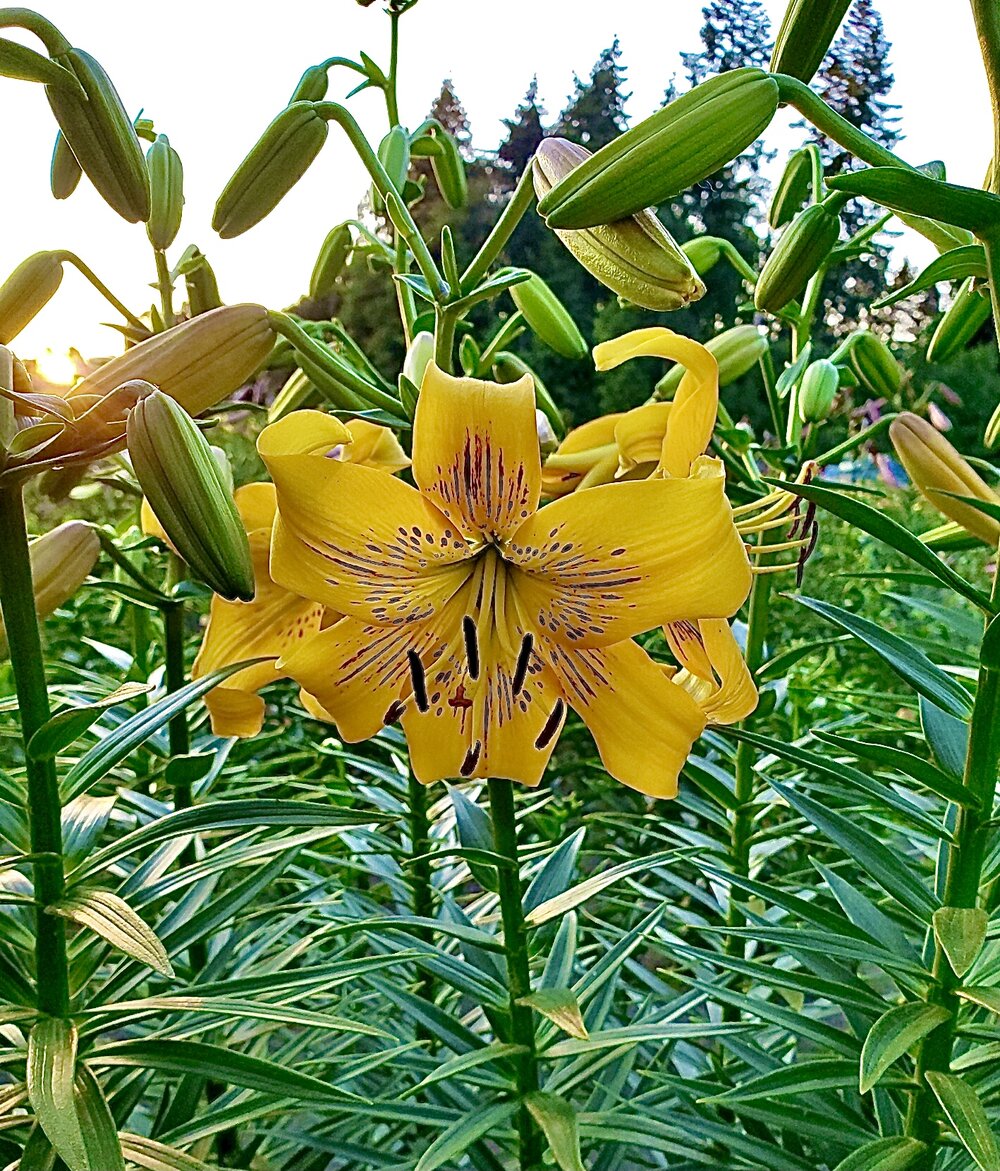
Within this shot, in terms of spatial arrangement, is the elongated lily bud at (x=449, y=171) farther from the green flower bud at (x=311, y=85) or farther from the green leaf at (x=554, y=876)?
the green leaf at (x=554, y=876)

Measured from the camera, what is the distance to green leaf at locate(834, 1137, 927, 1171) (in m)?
0.55

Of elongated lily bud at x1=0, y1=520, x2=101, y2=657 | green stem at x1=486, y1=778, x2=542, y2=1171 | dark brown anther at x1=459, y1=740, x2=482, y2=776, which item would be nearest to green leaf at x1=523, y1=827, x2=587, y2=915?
green stem at x1=486, y1=778, x2=542, y2=1171

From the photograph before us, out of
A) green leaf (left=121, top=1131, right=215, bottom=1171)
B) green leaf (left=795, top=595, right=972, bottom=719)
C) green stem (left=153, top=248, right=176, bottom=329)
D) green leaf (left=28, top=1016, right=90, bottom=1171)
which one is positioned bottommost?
green leaf (left=121, top=1131, right=215, bottom=1171)

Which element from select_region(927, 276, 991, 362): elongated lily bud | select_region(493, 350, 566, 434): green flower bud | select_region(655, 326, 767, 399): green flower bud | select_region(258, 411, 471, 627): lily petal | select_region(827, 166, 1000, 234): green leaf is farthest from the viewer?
select_region(655, 326, 767, 399): green flower bud

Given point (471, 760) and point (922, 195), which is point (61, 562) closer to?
point (471, 760)

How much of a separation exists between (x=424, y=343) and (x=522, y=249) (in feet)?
9.36

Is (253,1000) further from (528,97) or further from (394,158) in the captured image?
(528,97)

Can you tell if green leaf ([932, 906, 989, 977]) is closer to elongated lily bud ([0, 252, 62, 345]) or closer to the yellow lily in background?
the yellow lily in background

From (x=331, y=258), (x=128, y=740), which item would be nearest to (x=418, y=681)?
(x=128, y=740)

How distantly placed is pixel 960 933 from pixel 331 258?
690 millimetres

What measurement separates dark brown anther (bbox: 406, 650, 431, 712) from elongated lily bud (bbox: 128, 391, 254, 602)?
0.40 ft

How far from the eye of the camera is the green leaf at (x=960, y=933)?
48cm

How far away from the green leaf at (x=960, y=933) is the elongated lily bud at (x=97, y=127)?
563 mm

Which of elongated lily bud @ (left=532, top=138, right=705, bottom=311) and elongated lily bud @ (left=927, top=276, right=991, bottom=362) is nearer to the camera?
elongated lily bud @ (left=532, top=138, right=705, bottom=311)
